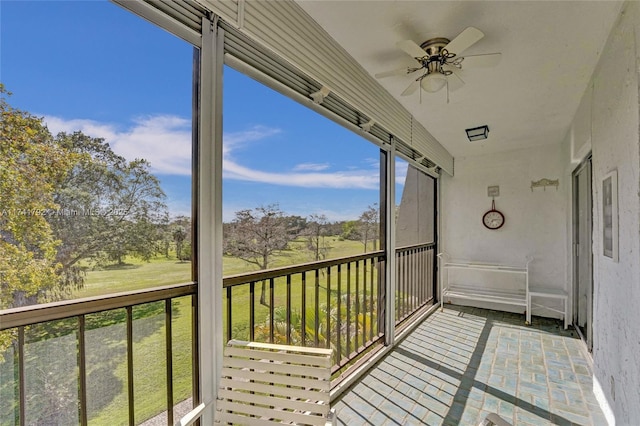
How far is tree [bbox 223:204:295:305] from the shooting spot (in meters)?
1.73

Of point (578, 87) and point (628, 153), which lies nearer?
point (628, 153)

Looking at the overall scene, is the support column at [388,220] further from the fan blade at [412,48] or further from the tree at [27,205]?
the tree at [27,205]

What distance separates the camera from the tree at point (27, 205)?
3.21 ft

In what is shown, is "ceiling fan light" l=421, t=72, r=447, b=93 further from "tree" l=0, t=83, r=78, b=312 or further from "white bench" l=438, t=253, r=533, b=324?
"white bench" l=438, t=253, r=533, b=324

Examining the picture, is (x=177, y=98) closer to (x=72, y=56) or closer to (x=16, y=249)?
(x=72, y=56)

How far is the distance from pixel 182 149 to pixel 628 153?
7.73 ft

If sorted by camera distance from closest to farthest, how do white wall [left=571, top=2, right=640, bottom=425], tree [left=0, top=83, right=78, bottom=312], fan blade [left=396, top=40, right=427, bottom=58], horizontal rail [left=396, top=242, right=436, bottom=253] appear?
1. tree [left=0, top=83, right=78, bottom=312]
2. white wall [left=571, top=2, right=640, bottom=425]
3. fan blade [left=396, top=40, right=427, bottom=58]
4. horizontal rail [left=396, top=242, right=436, bottom=253]

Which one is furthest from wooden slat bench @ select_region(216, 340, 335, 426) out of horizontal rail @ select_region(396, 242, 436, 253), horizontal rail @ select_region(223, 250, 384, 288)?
horizontal rail @ select_region(396, 242, 436, 253)

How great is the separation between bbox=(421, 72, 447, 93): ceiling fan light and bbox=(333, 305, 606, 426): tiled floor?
240cm

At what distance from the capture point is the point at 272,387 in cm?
157

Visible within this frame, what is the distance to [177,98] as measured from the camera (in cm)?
145

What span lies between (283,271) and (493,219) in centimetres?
434

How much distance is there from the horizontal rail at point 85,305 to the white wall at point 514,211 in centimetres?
497

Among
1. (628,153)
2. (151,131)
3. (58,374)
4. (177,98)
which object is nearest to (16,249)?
(58,374)
